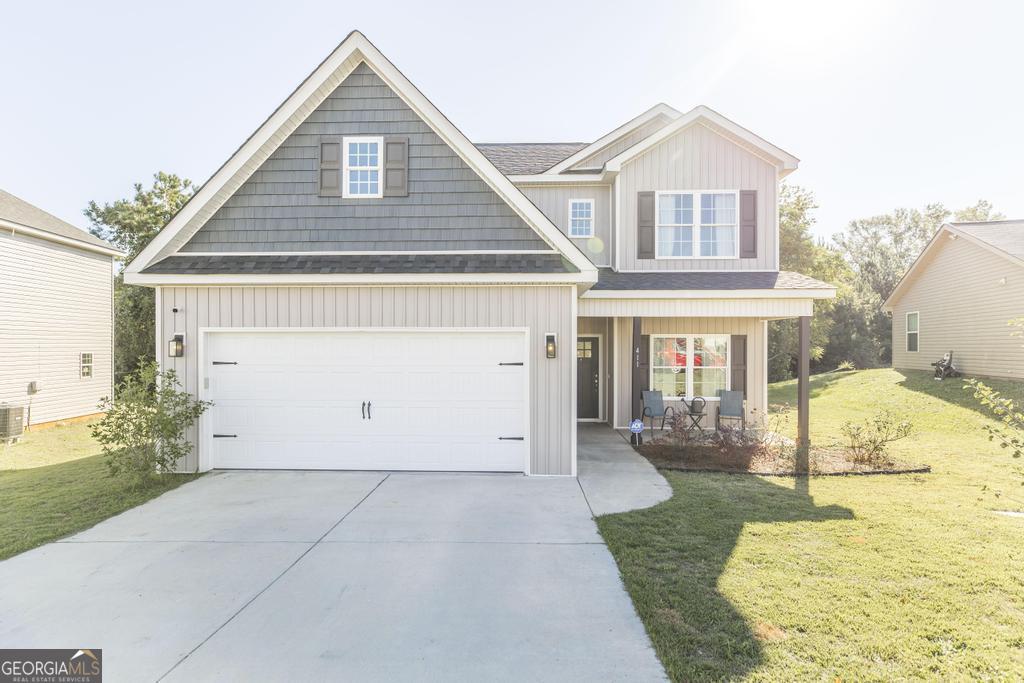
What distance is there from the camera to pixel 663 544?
4.83 meters

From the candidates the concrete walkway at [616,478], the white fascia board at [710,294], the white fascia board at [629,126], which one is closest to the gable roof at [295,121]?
the white fascia board at [710,294]

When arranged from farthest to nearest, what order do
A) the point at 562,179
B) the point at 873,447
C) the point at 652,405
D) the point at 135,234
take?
the point at 135,234 → the point at 562,179 → the point at 652,405 → the point at 873,447

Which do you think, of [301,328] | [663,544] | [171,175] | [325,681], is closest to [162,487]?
[301,328]

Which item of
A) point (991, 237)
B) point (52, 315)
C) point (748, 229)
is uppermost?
point (991, 237)

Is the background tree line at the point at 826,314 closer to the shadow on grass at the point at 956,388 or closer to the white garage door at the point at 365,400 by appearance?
the shadow on grass at the point at 956,388

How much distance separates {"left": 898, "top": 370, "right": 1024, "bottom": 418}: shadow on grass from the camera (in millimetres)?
12656

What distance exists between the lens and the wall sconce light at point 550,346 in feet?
24.0

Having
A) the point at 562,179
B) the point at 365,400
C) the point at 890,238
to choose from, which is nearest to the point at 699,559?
the point at 365,400

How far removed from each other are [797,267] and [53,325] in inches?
1179

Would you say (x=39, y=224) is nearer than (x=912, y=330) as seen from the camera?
Yes

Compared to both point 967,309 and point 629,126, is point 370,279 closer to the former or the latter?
point 629,126

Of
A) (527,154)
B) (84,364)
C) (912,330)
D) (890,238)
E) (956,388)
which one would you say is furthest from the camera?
(890,238)

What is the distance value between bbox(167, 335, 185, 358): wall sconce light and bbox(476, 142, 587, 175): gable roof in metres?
7.93

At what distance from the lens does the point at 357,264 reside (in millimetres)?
7531
